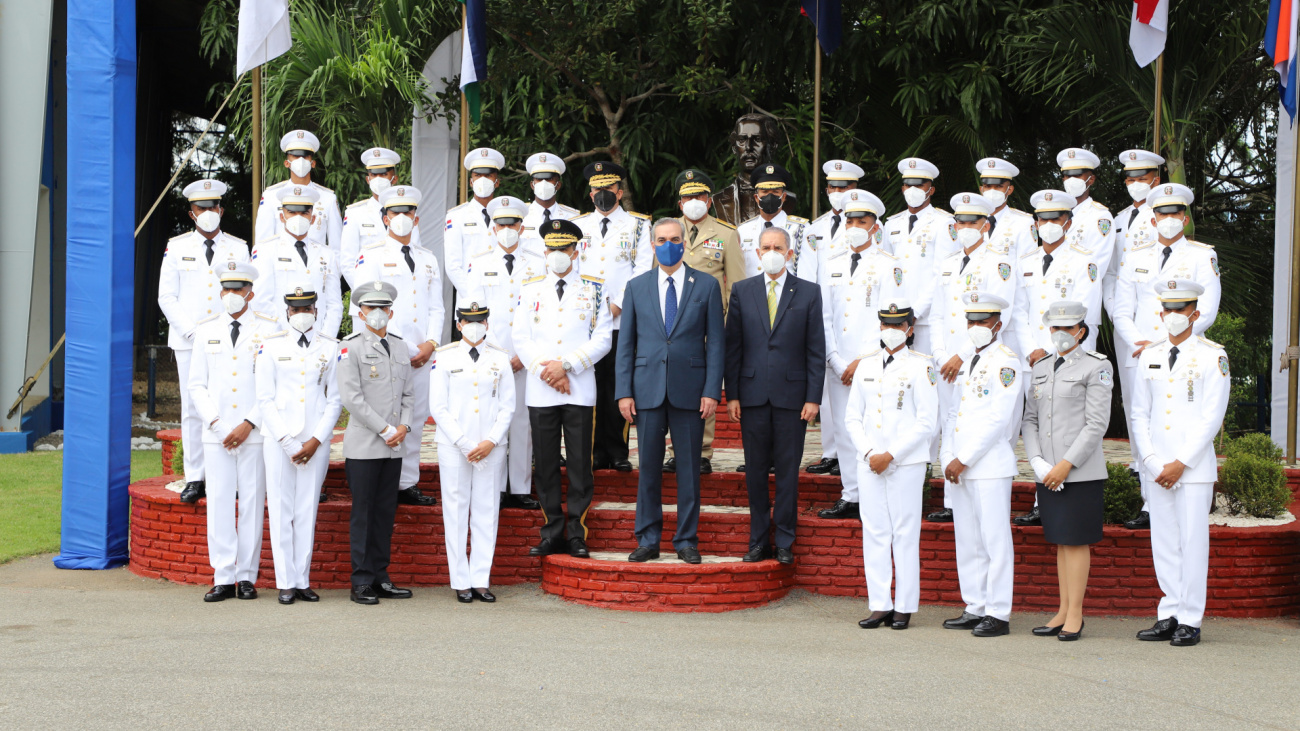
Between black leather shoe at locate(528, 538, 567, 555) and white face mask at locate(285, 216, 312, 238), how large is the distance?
2423 mm

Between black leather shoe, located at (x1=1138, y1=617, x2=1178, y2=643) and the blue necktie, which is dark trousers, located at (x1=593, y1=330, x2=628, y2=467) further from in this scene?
black leather shoe, located at (x1=1138, y1=617, x2=1178, y2=643)

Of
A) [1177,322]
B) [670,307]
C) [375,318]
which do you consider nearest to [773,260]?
[670,307]

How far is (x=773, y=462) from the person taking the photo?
6586 millimetres

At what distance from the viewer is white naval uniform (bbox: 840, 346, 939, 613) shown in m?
6.01

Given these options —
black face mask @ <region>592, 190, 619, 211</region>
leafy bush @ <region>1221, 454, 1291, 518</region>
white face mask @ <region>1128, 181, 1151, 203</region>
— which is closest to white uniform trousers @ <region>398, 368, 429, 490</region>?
black face mask @ <region>592, 190, 619, 211</region>

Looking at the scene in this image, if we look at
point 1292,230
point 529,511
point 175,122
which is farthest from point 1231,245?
point 175,122

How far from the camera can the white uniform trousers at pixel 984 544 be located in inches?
232

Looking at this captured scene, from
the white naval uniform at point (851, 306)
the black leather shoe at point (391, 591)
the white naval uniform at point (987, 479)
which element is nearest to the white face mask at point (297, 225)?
the black leather shoe at point (391, 591)

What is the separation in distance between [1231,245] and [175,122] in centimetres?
2359

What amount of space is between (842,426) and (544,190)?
235 centimetres

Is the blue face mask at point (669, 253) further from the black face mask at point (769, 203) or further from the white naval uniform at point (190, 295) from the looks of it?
the white naval uniform at point (190, 295)

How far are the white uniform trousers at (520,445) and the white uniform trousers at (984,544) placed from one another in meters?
2.50

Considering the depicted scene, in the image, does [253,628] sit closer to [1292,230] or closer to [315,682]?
[315,682]

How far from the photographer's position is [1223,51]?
9383 mm
